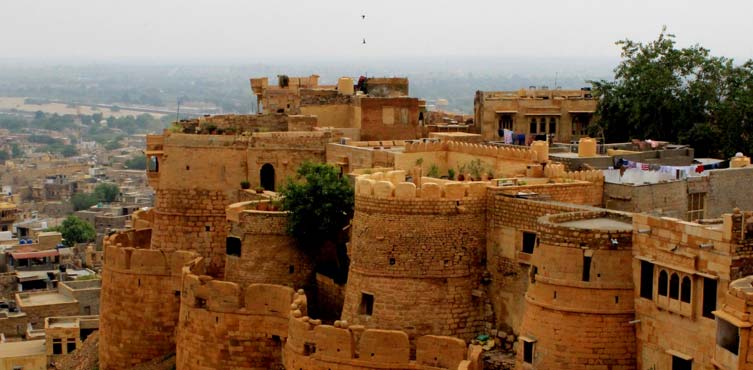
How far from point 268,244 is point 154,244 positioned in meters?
6.49

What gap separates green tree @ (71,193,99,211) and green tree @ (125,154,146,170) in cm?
3911

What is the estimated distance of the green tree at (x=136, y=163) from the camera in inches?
6417

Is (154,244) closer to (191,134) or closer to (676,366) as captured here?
(191,134)

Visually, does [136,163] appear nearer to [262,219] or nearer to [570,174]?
[262,219]

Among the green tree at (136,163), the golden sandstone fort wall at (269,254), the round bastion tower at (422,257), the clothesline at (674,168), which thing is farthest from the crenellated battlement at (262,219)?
the green tree at (136,163)

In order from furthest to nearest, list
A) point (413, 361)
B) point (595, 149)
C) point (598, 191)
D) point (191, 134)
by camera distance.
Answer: point (191, 134) → point (595, 149) → point (598, 191) → point (413, 361)

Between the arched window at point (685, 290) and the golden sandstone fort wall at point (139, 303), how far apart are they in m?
14.7

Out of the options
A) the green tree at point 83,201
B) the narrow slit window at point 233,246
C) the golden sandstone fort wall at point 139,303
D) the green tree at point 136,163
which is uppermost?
the narrow slit window at point 233,246

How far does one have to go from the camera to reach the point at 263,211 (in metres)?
30.3

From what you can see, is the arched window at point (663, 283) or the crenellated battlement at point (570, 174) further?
the crenellated battlement at point (570, 174)

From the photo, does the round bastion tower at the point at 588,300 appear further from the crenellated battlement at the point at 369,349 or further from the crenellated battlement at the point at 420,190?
the crenellated battlement at the point at 420,190

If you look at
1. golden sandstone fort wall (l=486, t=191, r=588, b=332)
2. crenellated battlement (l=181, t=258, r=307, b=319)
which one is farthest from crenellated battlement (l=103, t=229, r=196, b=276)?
golden sandstone fort wall (l=486, t=191, r=588, b=332)

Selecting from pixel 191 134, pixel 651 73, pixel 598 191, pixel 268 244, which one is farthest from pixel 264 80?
pixel 598 191

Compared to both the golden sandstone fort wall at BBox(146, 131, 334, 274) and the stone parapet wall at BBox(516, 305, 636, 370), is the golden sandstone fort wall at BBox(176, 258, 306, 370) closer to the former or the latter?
the golden sandstone fort wall at BBox(146, 131, 334, 274)
